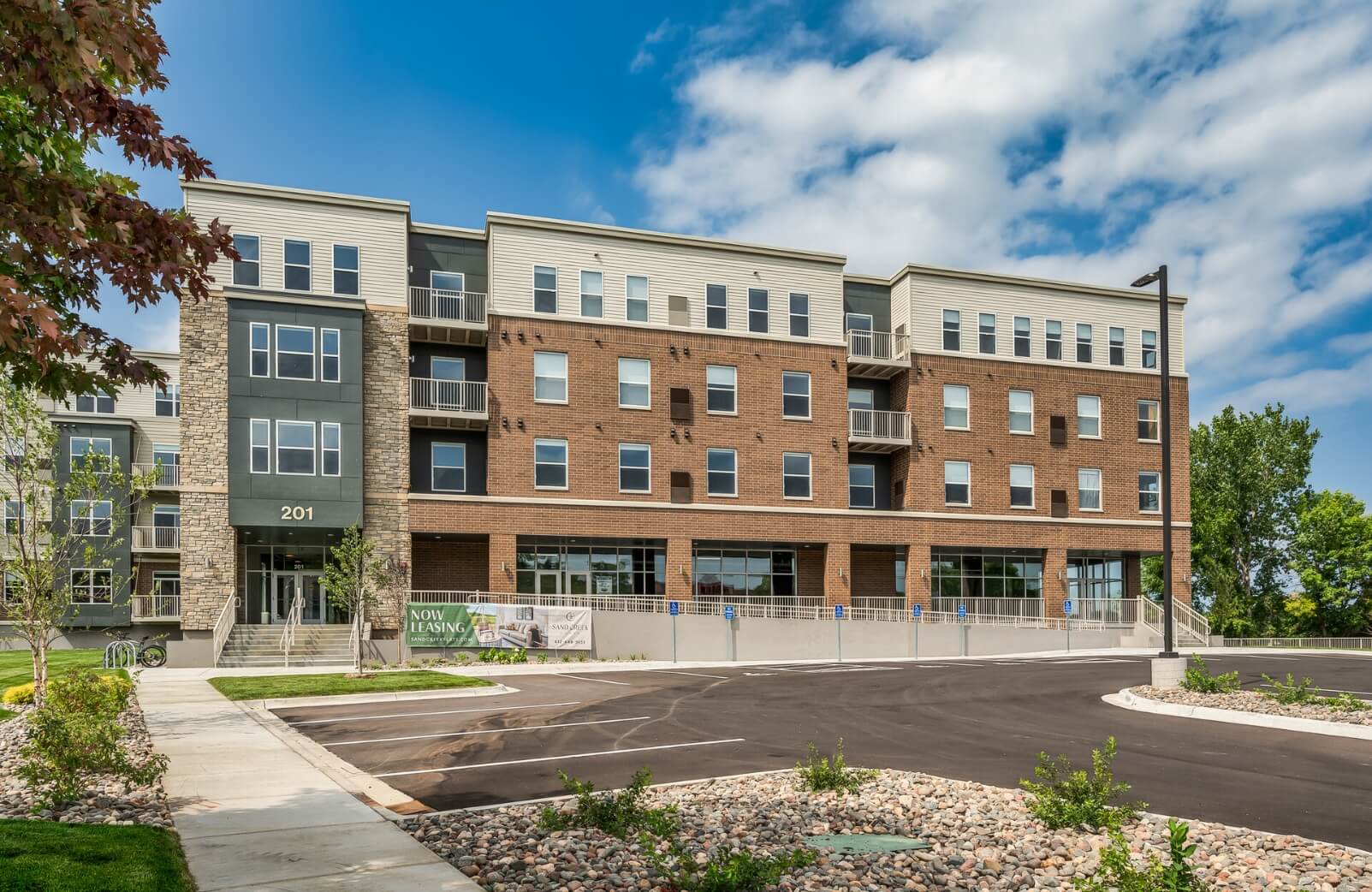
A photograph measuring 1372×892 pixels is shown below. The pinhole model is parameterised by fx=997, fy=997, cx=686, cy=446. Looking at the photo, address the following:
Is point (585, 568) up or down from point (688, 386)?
down

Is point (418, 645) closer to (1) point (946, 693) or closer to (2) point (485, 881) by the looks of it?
(1) point (946, 693)

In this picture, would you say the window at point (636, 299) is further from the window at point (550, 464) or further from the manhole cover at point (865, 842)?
the manhole cover at point (865, 842)

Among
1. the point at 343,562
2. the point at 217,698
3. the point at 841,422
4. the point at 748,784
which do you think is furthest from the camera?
the point at 841,422

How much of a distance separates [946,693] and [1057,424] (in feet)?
81.9

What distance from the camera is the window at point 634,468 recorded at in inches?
1455

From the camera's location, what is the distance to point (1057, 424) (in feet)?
141

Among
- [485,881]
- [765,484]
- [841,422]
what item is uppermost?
[841,422]

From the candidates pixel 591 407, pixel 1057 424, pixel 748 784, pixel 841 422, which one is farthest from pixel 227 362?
pixel 1057 424

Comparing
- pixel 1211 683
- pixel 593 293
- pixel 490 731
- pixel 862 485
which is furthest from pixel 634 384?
pixel 1211 683

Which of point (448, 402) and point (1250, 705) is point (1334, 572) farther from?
point (448, 402)

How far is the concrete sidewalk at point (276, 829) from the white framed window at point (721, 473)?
24553mm

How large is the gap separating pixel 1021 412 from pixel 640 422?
1700 cm

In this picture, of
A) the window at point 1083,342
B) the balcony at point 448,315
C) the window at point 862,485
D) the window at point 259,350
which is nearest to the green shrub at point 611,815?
the window at point 259,350

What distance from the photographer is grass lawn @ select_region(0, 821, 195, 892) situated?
643cm
